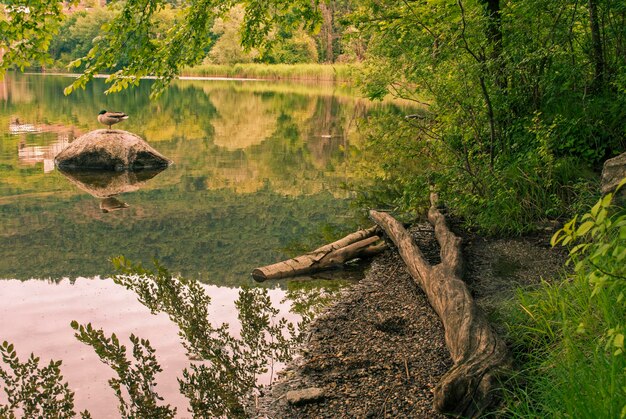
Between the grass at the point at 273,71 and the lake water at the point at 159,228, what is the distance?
29.1m

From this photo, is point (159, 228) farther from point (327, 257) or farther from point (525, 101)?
point (525, 101)

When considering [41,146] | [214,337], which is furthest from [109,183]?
[214,337]

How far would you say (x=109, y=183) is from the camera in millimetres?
14555

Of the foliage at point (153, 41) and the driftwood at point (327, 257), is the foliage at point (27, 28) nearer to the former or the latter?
the foliage at point (153, 41)

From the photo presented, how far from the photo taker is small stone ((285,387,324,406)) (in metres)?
4.77

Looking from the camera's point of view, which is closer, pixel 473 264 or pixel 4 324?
pixel 4 324

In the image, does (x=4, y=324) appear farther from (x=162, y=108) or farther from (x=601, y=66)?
(x=162, y=108)

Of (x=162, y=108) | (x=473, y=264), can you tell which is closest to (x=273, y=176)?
(x=473, y=264)

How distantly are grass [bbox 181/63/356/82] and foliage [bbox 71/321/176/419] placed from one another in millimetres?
42188

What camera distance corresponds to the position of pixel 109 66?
742 centimetres

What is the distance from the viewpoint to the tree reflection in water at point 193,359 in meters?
4.95

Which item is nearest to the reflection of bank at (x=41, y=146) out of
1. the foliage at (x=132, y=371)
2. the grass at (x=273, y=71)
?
the foliage at (x=132, y=371)

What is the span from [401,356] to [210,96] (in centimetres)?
3935

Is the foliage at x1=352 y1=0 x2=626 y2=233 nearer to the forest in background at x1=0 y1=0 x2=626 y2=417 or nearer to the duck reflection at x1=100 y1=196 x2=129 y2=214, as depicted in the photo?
the forest in background at x1=0 y1=0 x2=626 y2=417
